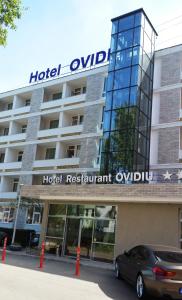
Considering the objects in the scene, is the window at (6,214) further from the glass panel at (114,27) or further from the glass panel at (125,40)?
the glass panel at (114,27)

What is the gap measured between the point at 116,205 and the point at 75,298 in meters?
10.3

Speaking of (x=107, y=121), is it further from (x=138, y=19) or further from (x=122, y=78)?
(x=138, y=19)

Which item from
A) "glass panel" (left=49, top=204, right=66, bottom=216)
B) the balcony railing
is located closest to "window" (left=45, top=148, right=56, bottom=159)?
the balcony railing

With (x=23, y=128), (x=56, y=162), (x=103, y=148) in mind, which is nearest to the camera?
(x=103, y=148)

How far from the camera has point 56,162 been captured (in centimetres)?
3600

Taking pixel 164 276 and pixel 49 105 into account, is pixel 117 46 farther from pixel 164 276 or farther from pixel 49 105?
pixel 164 276

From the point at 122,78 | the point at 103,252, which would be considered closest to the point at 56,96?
the point at 122,78

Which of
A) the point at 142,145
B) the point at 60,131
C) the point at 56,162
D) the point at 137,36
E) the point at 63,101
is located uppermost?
the point at 137,36

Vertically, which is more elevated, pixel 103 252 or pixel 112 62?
pixel 112 62

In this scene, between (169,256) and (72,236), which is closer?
(169,256)

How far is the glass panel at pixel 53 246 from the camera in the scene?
828 inches

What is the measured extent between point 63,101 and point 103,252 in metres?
21.8

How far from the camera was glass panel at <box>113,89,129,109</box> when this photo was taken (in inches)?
1076

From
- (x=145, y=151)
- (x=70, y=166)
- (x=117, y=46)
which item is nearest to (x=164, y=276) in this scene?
(x=145, y=151)
